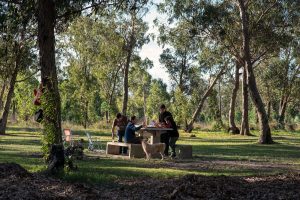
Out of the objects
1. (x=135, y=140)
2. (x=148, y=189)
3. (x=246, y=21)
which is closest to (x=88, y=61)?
(x=246, y=21)

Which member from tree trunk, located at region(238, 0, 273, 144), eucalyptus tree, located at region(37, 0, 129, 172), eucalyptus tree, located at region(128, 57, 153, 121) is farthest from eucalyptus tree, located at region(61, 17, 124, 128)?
eucalyptus tree, located at region(37, 0, 129, 172)

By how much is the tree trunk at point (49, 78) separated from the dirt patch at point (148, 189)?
6.20ft

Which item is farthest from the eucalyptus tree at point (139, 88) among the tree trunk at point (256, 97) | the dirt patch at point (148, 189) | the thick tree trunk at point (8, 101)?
the dirt patch at point (148, 189)

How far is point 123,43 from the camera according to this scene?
49.2m

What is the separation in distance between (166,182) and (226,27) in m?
23.3

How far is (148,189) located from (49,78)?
4.52 metres

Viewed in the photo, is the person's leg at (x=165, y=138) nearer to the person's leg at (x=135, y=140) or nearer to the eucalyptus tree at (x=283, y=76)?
the person's leg at (x=135, y=140)

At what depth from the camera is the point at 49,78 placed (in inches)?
502

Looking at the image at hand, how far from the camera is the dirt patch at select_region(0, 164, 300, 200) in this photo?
9.07 metres

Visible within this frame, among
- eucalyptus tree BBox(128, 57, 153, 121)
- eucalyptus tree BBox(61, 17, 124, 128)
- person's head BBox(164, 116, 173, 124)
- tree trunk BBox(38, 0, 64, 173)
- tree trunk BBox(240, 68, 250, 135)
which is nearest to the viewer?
tree trunk BBox(38, 0, 64, 173)

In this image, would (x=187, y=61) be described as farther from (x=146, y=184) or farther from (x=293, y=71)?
(x=146, y=184)

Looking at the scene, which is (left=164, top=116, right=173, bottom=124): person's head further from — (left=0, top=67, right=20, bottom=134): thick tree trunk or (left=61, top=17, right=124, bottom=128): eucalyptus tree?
(left=61, top=17, right=124, bottom=128): eucalyptus tree

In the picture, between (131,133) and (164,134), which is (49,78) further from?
(164,134)

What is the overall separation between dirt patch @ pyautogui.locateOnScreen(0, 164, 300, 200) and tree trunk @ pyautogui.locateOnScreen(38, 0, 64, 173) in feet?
6.20
